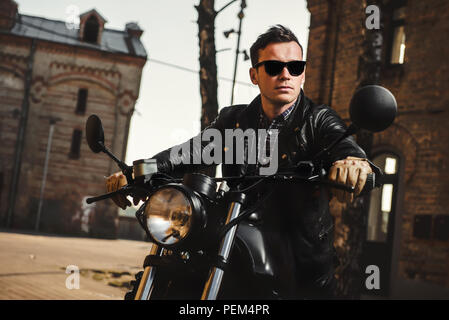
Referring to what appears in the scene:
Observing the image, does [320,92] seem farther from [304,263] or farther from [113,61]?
[113,61]

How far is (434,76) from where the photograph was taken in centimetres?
1075

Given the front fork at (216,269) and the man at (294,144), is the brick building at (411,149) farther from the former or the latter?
the front fork at (216,269)

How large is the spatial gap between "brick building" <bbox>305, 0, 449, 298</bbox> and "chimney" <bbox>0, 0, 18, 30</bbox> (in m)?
24.8

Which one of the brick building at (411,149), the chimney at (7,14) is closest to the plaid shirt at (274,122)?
the brick building at (411,149)

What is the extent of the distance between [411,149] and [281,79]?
9.68m

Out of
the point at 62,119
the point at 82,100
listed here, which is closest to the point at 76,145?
the point at 62,119

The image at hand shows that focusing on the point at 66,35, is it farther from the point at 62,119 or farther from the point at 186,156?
the point at 186,156

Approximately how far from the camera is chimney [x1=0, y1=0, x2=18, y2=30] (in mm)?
30559

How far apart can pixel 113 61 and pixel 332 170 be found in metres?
30.7

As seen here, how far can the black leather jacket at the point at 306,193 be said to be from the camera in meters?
1.91

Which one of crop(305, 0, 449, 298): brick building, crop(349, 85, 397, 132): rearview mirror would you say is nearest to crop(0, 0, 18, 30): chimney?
crop(305, 0, 449, 298): brick building

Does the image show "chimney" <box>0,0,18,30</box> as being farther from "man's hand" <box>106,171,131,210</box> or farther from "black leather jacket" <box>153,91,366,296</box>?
"black leather jacket" <box>153,91,366,296</box>

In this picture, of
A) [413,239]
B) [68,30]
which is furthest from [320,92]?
[68,30]

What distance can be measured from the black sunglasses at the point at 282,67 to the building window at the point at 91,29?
32072 millimetres
